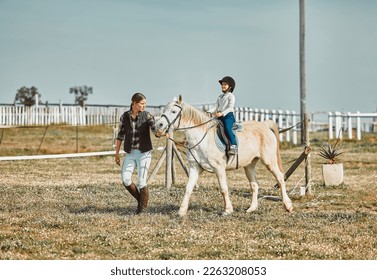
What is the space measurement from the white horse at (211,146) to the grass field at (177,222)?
22.6 inches

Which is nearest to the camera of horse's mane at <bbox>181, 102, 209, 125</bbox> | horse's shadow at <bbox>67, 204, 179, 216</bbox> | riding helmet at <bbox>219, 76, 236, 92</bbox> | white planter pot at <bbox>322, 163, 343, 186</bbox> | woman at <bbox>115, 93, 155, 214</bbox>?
horse's mane at <bbox>181, 102, 209, 125</bbox>

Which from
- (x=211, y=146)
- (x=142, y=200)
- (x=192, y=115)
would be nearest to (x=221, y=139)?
(x=211, y=146)

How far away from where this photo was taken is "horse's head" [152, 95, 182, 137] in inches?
541

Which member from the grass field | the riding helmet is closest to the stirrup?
the grass field

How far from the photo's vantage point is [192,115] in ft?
47.5

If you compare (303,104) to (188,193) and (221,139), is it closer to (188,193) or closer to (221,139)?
(221,139)

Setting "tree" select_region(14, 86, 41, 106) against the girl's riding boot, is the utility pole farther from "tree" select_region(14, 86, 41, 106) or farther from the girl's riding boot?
"tree" select_region(14, 86, 41, 106)

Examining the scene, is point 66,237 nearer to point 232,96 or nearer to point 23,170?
point 232,96

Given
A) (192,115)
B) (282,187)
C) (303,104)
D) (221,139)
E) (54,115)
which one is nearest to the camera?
(192,115)

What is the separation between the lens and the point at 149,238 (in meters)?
12.4

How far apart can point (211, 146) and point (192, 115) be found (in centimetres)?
69
